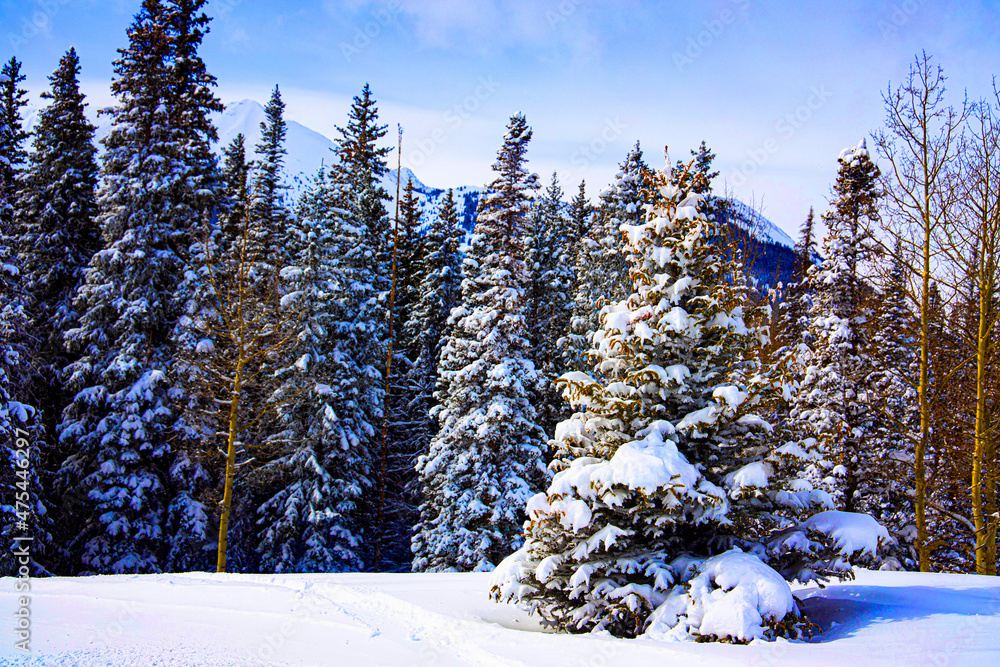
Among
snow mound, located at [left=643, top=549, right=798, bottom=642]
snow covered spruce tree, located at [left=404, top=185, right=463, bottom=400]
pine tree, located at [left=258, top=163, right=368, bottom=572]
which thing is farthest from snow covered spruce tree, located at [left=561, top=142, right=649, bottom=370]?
snow mound, located at [left=643, top=549, right=798, bottom=642]

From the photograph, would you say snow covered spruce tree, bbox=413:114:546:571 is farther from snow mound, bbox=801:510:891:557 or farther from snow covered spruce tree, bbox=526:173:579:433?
snow mound, bbox=801:510:891:557

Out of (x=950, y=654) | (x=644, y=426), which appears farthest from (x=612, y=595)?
(x=950, y=654)

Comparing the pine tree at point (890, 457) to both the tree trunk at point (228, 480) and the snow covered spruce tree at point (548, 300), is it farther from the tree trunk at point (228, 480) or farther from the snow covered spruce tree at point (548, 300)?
the tree trunk at point (228, 480)

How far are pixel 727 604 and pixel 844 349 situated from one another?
53.0 feet

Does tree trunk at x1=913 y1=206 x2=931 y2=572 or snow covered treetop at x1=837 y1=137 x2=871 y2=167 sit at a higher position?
snow covered treetop at x1=837 y1=137 x2=871 y2=167

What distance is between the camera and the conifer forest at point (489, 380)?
321 inches

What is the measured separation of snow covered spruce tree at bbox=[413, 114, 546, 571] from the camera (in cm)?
2042

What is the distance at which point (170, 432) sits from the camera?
2005 cm

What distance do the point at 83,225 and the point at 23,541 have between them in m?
12.5

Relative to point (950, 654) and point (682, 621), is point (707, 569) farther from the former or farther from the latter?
point (950, 654)

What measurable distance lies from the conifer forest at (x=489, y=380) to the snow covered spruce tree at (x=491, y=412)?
0.13 meters

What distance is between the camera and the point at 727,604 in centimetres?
657

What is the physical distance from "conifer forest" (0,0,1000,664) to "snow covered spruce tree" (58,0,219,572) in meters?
0.11

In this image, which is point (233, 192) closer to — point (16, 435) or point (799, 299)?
point (16, 435)
